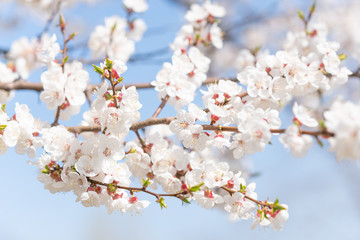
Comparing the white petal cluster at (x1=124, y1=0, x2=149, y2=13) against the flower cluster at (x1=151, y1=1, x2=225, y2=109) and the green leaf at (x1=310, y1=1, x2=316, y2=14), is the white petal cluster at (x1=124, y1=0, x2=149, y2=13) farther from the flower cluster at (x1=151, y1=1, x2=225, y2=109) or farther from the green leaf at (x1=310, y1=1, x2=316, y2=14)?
the green leaf at (x1=310, y1=1, x2=316, y2=14)

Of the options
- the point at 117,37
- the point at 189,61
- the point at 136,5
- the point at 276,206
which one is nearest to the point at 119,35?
the point at 117,37

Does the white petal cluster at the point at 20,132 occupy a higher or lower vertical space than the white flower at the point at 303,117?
lower

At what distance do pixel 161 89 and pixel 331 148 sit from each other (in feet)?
4.12

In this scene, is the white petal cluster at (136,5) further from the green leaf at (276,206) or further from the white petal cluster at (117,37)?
the green leaf at (276,206)

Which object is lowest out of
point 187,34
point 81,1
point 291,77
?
point 81,1

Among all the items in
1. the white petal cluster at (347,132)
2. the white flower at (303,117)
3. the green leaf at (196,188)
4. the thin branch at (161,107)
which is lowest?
the green leaf at (196,188)

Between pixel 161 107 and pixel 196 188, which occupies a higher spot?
pixel 161 107

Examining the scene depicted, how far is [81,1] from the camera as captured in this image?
6727 mm

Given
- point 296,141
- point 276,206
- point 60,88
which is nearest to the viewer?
point 296,141

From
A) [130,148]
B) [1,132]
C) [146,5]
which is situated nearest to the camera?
[1,132]

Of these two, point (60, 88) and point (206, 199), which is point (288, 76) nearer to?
point (206, 199)

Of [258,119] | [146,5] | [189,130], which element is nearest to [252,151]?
[258,119]

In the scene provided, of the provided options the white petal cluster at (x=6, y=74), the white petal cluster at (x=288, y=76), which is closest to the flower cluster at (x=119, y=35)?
the white petal cluster at (x=6, y=74)

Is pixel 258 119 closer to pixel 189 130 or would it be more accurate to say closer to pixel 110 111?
pixel 189 130
